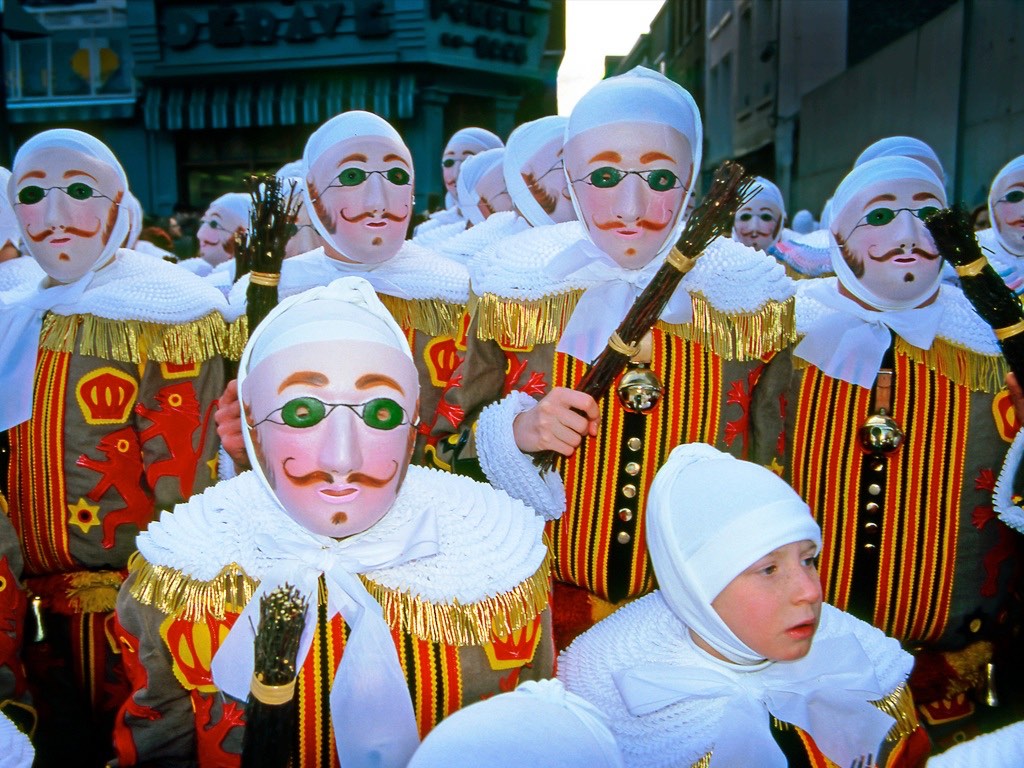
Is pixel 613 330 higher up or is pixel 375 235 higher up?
pixel 375 235

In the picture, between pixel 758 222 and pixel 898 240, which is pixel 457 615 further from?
pixel 758 222

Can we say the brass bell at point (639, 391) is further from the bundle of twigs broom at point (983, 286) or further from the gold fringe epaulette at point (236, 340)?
the gold fringe epaulette at point (236, 340)

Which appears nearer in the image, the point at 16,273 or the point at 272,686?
the point at 272,686

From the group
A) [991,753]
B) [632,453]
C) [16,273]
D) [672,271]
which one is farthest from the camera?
[16,273]

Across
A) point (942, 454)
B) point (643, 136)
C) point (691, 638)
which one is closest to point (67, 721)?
point (691, 638)

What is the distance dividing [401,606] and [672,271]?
3.12 ft

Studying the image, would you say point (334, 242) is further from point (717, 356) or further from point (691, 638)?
point (691, 638)

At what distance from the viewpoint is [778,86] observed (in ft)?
64.5

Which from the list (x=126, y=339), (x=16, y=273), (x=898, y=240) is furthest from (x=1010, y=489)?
(x=16, y=273)

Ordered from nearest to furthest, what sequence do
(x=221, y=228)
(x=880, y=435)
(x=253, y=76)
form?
(x=880, y=435) → (x=221, y=228) → (x=253, y=76)

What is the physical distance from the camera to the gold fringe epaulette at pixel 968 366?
8.80 feet

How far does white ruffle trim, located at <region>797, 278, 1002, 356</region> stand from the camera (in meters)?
2.69

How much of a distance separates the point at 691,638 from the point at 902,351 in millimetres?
1166

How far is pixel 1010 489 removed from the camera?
2.59m
